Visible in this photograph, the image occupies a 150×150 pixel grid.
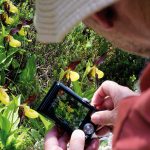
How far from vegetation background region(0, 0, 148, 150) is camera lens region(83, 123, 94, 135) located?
847mm

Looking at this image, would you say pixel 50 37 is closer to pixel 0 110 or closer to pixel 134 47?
pixel 134 47

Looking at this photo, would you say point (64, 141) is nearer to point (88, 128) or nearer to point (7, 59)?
point (88, 128)

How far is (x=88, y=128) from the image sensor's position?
1427 mm

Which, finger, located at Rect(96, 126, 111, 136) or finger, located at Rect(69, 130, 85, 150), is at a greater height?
finger, located at Rect(69, 130, 85, 150)

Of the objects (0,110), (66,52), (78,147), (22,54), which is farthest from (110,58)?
(78,147)

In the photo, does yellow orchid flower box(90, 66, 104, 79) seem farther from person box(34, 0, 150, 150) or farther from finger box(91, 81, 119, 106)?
person box(34, 0, 150, 150)

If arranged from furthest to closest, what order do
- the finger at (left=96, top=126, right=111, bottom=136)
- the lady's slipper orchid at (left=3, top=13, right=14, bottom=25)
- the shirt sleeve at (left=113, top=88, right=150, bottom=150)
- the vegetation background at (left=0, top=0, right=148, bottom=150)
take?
the lady's slipper orchid at (left=3, top=13, right=14, bottom=25)
the vegetation background at (left=0, top=0, right=148, bottom=150)
the finger at (left=96, top=126, right=111, bottom=136)
the shirt sleeve at (left=113, top=88, right=150, bottom=150)

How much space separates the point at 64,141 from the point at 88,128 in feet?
0.25

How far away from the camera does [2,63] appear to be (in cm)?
281

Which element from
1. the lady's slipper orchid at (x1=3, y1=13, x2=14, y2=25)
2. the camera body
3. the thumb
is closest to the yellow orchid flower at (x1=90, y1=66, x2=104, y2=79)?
the lady's slipper orchid at (x1=3, y1=13, x2=14, y2=25)

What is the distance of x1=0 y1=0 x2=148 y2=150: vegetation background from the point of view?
2.34 meters

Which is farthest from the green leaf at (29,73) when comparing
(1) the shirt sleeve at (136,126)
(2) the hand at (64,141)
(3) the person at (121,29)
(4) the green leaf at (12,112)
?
Answer: (1) the shirt sleeve at (136,126)

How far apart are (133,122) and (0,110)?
6.17 ft

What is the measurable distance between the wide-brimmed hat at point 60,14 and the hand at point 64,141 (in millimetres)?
656
